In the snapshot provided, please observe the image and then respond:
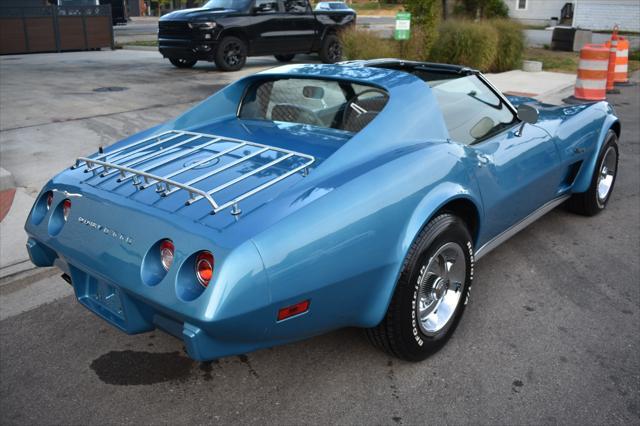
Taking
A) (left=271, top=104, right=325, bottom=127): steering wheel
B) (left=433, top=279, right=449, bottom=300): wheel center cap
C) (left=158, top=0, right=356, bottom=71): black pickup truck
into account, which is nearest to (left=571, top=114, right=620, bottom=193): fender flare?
(left=433, top=279, right=449, bottom=300): wheel center cap

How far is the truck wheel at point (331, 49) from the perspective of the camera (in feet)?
46.7

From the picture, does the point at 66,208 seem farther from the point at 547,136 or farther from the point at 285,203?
the point at 547,136

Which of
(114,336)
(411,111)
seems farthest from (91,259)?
(411,111)

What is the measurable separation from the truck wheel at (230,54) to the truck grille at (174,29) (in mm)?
715

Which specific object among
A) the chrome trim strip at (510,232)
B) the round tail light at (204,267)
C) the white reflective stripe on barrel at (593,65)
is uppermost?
the white reflective stripe on barrel at (593,65)

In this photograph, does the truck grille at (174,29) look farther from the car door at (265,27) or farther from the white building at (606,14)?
the white building at (606,14)

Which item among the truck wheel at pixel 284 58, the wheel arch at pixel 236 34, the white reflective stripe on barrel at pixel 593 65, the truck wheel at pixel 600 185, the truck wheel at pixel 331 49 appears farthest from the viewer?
the truck wheel at pixel 284 58

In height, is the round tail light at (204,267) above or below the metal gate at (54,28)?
below

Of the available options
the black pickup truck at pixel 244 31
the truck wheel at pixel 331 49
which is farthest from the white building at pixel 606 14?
the black pickup truck at pixel 244 31

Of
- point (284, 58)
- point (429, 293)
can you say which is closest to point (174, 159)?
point (429, 293)

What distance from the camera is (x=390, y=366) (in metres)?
3.01

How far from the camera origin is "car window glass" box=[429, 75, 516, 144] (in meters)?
3.48

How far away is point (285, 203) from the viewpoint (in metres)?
2.48

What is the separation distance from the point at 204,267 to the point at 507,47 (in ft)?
43.9
